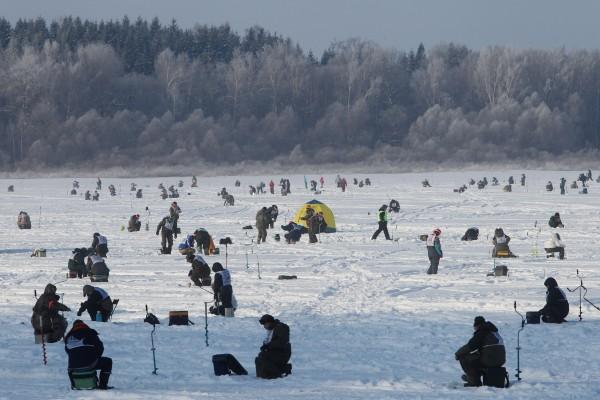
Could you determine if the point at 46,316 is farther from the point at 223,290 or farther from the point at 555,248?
the point at 555,248

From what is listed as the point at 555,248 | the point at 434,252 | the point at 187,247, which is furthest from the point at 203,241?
the point at 555,248

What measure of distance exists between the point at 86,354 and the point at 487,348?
4425 mm

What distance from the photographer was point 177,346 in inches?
558

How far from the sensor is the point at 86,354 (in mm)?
11430

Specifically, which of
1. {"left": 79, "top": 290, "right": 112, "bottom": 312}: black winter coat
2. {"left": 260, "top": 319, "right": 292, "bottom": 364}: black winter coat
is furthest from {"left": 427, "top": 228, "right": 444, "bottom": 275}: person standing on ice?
{"left": 260, "top": 319, "right": 292, "bottom": 364}: black winter coat

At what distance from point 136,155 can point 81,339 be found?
91732 mm

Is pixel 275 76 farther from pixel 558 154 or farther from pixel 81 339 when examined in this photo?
pixel 81 339

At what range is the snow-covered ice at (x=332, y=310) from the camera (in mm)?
11789

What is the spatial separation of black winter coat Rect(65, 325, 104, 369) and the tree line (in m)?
88.8

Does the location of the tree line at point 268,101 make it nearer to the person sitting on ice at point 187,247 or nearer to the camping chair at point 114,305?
the person sitting on ice at point 187,247

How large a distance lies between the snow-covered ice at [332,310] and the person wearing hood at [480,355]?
0.77ft

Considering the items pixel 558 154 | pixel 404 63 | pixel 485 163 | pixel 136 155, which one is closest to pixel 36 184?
pixel 136 155

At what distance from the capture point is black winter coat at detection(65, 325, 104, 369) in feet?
37.4

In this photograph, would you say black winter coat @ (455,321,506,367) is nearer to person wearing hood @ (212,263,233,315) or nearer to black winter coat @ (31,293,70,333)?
black winter coat @ (31,293,70,333)
